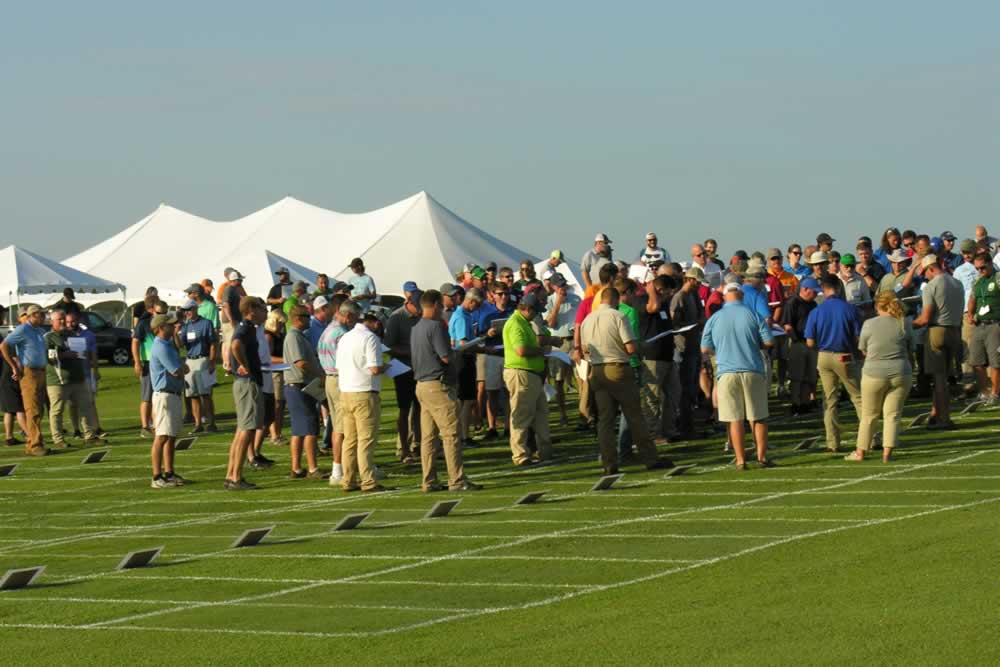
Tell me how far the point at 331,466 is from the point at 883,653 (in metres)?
11.6

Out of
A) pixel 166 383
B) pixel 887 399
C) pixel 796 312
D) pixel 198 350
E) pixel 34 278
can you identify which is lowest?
pixel 887 399

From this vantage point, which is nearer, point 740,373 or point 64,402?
point 740,373

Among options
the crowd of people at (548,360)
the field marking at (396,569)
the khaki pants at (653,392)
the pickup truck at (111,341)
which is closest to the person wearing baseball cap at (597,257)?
the crowd of people at (548,360)

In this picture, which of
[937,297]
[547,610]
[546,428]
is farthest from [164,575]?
[937,297]

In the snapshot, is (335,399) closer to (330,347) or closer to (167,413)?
(330,347)

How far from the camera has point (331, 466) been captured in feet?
62.7

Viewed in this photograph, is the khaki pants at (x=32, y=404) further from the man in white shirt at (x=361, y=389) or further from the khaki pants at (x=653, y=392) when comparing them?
the khaki pants at (x=653, y=392)

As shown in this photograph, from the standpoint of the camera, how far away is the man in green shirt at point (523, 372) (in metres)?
18.2

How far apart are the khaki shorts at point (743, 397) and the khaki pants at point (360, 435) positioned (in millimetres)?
3461

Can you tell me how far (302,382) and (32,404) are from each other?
6.20m

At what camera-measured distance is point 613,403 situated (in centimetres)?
1709

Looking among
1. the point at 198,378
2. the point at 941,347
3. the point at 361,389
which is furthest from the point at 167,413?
the point at 941,347

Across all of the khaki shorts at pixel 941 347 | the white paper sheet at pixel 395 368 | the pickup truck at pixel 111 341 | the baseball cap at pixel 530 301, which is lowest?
the khaki shorts at pixel 941 347

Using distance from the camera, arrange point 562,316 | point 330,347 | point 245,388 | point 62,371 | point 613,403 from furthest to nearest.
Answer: point 62,371
point 562,316
point 245,388
point 330,347
point 613,403
